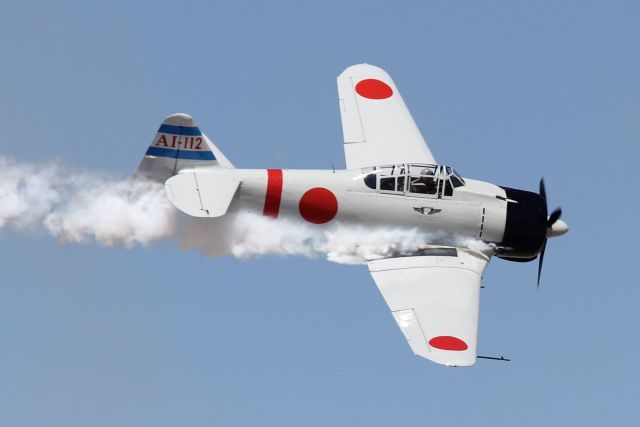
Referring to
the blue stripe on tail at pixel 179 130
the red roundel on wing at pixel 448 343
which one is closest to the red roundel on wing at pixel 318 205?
the blue stripe on tail at pixel 179 130

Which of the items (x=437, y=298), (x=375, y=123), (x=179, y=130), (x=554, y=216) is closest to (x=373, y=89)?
(x=375, y=123)

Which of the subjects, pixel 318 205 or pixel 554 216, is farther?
pixel 554 216

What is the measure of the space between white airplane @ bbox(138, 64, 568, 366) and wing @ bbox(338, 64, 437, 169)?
107 cm

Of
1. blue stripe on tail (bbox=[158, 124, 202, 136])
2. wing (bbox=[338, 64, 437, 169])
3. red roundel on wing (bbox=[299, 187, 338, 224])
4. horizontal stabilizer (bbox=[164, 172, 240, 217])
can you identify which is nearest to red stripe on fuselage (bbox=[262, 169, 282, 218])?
red roundel on wing (bbox=[299, 187, 338, 224])

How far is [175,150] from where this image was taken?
27094 mm

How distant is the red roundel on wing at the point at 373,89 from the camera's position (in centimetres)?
3161

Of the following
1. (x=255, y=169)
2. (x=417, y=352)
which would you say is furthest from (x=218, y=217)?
(x=417, y=352)

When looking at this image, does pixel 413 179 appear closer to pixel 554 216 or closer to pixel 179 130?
pixel 554 216

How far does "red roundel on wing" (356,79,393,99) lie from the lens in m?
31.6

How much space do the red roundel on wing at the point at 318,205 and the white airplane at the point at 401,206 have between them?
0.06ft

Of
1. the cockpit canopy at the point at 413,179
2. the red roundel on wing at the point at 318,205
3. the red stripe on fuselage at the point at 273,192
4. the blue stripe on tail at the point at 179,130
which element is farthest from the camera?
the cockpit canopy at the point at 413,179

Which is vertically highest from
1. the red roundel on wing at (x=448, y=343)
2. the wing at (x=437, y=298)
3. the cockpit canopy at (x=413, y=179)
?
the cockpit canopy at (x=413, y=179)

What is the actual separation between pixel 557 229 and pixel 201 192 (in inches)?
261

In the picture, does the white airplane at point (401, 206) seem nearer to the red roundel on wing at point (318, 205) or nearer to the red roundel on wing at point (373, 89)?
the red roundel on wing at point (318, 205)
